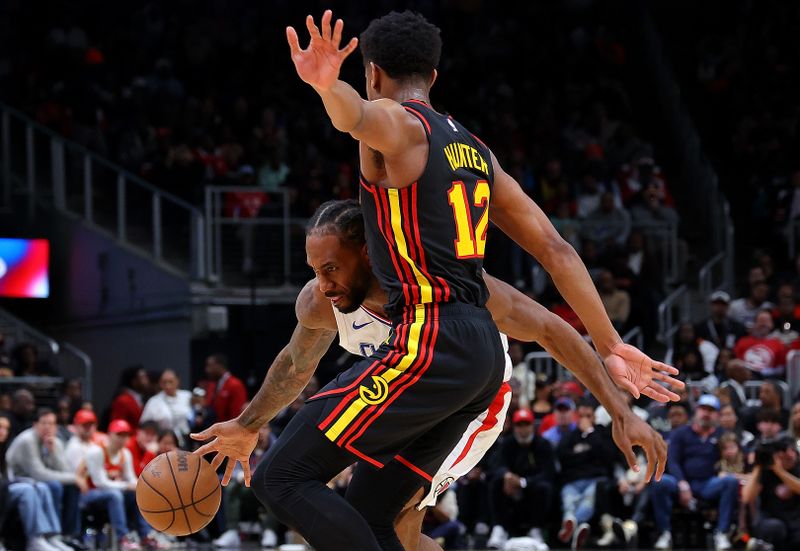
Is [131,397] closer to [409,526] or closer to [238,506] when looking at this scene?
[238,506]

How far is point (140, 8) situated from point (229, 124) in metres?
3.04

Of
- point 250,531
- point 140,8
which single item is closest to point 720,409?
Result: point 250,531

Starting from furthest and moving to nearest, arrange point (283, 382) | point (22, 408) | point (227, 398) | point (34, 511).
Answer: point (227, 398), point (22, 408), point (34, 511), point (283, 382)

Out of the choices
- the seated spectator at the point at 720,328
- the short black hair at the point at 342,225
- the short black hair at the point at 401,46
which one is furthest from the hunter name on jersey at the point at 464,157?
the seated spectator at the point at 720,328

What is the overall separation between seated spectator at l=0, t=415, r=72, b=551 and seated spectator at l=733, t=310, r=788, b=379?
7138 millimetres

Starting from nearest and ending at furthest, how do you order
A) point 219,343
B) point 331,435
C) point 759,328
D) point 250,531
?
point 331,435 → point 250,531 → point 759,328 → point 219,343

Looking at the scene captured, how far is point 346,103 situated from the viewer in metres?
4.50

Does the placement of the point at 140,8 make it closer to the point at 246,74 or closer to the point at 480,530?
the point at 246,74

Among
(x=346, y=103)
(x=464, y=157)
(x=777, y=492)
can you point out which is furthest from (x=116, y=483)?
(x=346, y=103)

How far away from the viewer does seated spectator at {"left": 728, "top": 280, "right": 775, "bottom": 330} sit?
625 inches

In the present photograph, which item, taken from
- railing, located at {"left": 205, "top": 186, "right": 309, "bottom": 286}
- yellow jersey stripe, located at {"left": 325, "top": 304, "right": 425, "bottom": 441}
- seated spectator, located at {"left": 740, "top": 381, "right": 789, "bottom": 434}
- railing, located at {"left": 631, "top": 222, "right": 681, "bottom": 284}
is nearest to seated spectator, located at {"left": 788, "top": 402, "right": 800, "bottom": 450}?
seated spectator, located at {"left": 740, "top": 381, "right": 789, "bottom": 434}

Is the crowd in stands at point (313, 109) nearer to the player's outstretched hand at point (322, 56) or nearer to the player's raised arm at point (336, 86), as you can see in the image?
the player's raised arm at point (336, 86)

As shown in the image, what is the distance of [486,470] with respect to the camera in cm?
1365

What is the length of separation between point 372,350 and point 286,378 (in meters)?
0.41
